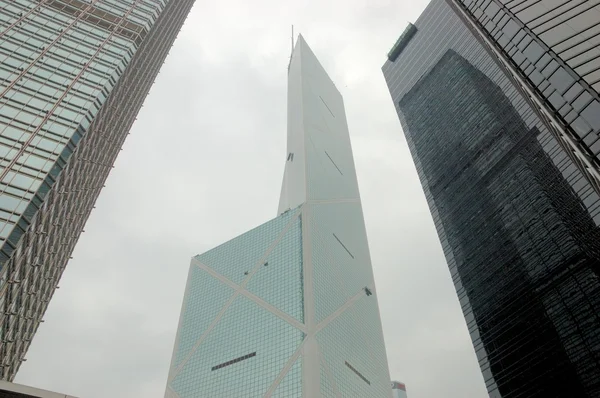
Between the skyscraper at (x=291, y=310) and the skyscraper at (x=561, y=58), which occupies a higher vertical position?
the skyscraper at (x=291, y=310)

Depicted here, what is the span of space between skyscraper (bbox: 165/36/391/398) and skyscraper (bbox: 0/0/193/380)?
2985 centimetres

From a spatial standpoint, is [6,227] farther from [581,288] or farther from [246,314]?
[581,288]

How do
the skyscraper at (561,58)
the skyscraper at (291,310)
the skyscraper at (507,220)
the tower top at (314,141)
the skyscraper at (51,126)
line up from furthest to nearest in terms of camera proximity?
1. the tower top at (314,141)
2. the skyscraper at (291,310)
3. the skyscraper at (507,220)
4. the skyscraper at (51,126)
5. the skyscraper at (561,58)

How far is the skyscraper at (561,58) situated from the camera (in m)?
22.9

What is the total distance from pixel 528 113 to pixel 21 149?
79.2m

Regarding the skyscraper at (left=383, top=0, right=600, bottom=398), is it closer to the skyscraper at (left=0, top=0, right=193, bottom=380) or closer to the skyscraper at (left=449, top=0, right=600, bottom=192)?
the skyscraper at (left=449, top=0, right=600, bottom=192)

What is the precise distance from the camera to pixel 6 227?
31.1 metres

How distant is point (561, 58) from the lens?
24.5 meters

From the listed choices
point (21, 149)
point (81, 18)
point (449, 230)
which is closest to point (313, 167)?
point (449, 230)

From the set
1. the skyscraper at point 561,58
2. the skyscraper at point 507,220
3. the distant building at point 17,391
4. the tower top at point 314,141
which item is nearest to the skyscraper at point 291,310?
the tower top at point 314,141

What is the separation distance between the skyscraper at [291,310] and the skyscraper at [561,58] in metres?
49.2

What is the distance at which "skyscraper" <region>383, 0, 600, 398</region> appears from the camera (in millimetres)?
68000

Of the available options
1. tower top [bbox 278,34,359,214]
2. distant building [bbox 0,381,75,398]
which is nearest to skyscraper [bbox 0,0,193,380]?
distant building [bbox 0,381,75,398]

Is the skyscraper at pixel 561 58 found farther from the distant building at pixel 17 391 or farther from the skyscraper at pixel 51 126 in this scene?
the skyscraper at pixel 51 126
